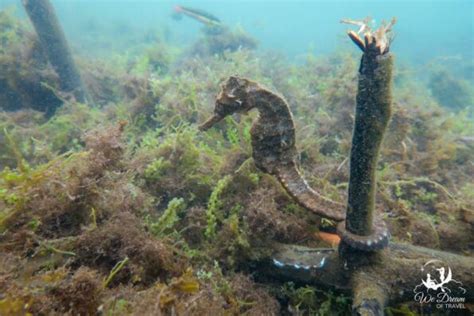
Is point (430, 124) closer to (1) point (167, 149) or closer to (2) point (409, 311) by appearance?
(2) point (409, 311)

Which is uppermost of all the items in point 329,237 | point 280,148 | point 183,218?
point 280,148

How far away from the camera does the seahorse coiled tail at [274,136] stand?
2799 millimetres

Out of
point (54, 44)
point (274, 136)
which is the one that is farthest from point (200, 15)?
point (274, 136)

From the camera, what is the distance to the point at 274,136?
113 inches

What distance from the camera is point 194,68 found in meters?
10.4

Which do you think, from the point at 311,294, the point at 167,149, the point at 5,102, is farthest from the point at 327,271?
the point at 5,102

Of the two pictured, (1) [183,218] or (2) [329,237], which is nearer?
(2) [329,237]

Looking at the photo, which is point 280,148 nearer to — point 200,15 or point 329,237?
point 329,237

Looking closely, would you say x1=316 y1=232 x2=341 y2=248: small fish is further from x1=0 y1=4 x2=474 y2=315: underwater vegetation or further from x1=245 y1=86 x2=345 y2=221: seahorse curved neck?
x1=245 y1=86 x2=345 y2=221: seahorse curved neck

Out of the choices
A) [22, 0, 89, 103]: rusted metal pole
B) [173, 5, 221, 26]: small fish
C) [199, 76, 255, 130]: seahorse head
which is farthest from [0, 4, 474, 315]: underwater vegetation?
[173, 5, 221, 26]: small fish

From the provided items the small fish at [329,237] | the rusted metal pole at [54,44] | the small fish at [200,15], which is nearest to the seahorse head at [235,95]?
the small fish at [329,237]

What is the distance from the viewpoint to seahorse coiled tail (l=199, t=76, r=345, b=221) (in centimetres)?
280

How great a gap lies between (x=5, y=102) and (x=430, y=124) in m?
8.72

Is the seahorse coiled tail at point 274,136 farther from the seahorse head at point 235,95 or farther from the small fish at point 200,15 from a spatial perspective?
the small fish at point 200,15
